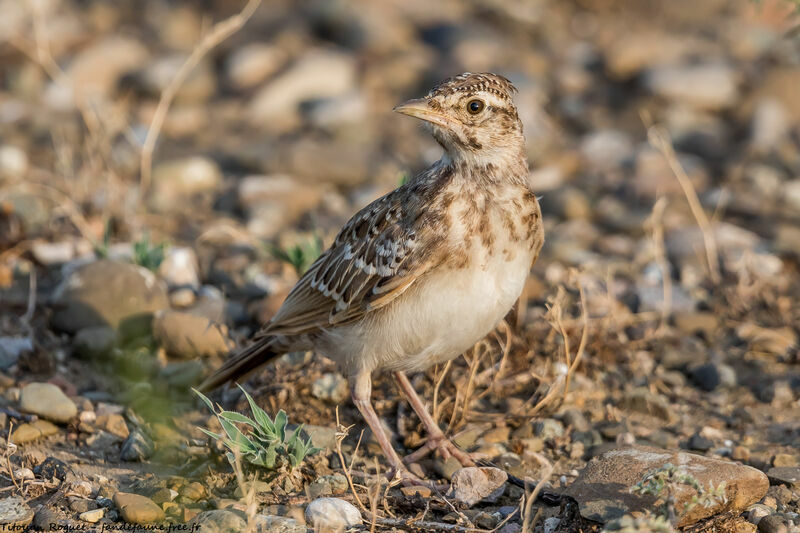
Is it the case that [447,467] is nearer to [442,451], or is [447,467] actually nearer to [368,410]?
[442,451]

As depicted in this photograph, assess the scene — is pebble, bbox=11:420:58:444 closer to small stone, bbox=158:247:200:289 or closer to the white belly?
the white belly

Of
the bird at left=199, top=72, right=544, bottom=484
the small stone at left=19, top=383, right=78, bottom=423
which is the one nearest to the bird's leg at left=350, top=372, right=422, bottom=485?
the bird at left=199, top=72, right=544, bottom=484

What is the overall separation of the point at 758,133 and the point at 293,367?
5805 mm

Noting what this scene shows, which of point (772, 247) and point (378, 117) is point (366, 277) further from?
point (378, 117)

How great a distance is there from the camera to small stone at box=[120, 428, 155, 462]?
4840 mm

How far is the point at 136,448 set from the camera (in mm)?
4844

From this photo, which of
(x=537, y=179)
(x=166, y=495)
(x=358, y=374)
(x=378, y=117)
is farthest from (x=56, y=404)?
(x=378, y=117)

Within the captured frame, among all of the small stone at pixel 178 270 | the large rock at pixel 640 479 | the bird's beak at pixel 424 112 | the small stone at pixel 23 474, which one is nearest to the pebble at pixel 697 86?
the small stone at pixel 178 270

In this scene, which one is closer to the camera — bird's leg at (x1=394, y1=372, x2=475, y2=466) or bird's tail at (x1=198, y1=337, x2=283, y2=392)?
bird's leg at (x1=394, y1=372, x2=475, y2=466)

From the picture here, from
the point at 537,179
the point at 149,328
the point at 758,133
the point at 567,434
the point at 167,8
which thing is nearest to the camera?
the point at 567,434

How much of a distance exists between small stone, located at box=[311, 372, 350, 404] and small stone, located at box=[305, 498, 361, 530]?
1220 millimetres

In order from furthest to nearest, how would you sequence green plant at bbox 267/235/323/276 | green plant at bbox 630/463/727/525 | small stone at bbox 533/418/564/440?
green plant at bbox 267/235/323/276 < small stone at bbox 533/418/564/440 < green plant at bbox 630/463/727/525

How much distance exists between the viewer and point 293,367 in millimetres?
5641

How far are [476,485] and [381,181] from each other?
4.55 m
